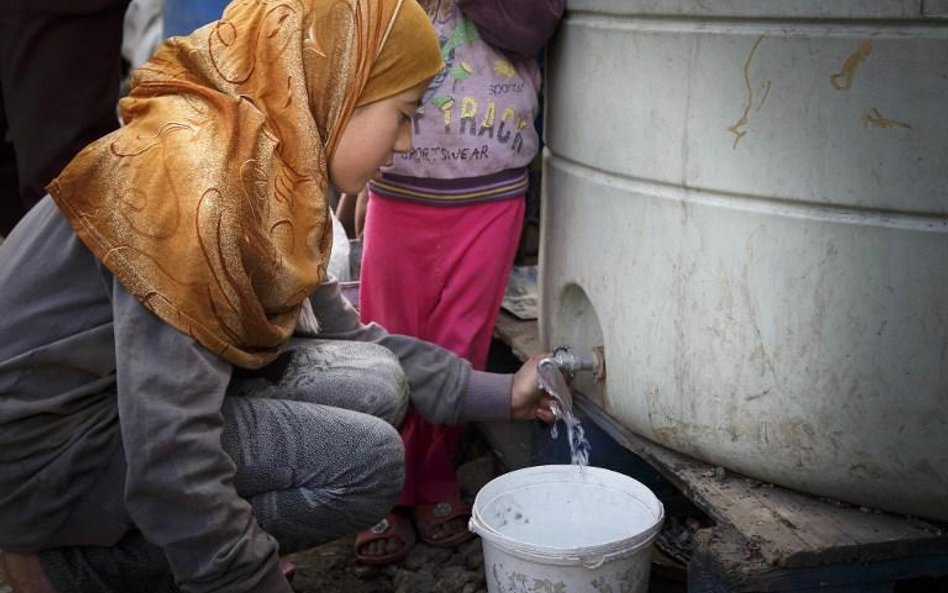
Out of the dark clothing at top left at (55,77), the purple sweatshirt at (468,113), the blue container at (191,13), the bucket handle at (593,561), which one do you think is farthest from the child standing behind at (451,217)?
the blue container at (191,13)

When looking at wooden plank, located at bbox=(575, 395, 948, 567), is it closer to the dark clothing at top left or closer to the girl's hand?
the girl's hand

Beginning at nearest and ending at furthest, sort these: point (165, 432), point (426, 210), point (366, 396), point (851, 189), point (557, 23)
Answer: point (165, 432) < point (851, 189) < point (366, 396) < point (557, 23) < point (426, 210)

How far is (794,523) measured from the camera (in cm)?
196

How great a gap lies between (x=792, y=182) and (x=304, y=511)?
939mm

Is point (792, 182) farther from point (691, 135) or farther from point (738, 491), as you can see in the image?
point (738, 491)

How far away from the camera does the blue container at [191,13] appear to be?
151 inches

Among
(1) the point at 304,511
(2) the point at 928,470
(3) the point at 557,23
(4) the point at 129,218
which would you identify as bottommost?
(1) the point at 304,511

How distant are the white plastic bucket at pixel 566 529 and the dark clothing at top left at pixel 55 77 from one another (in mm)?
1781

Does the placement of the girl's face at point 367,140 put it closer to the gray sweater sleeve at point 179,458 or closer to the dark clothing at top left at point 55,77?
the gray sweater sleeve at point 179,458

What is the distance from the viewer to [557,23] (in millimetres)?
2439

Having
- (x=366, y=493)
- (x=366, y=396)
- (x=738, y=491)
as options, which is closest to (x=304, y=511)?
(x=366, y=493)

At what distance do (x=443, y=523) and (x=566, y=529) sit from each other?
1.54 feet

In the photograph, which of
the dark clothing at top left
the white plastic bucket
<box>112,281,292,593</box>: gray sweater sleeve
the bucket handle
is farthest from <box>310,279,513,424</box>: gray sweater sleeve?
the dark clothing at top left

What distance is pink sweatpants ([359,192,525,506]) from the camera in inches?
104
